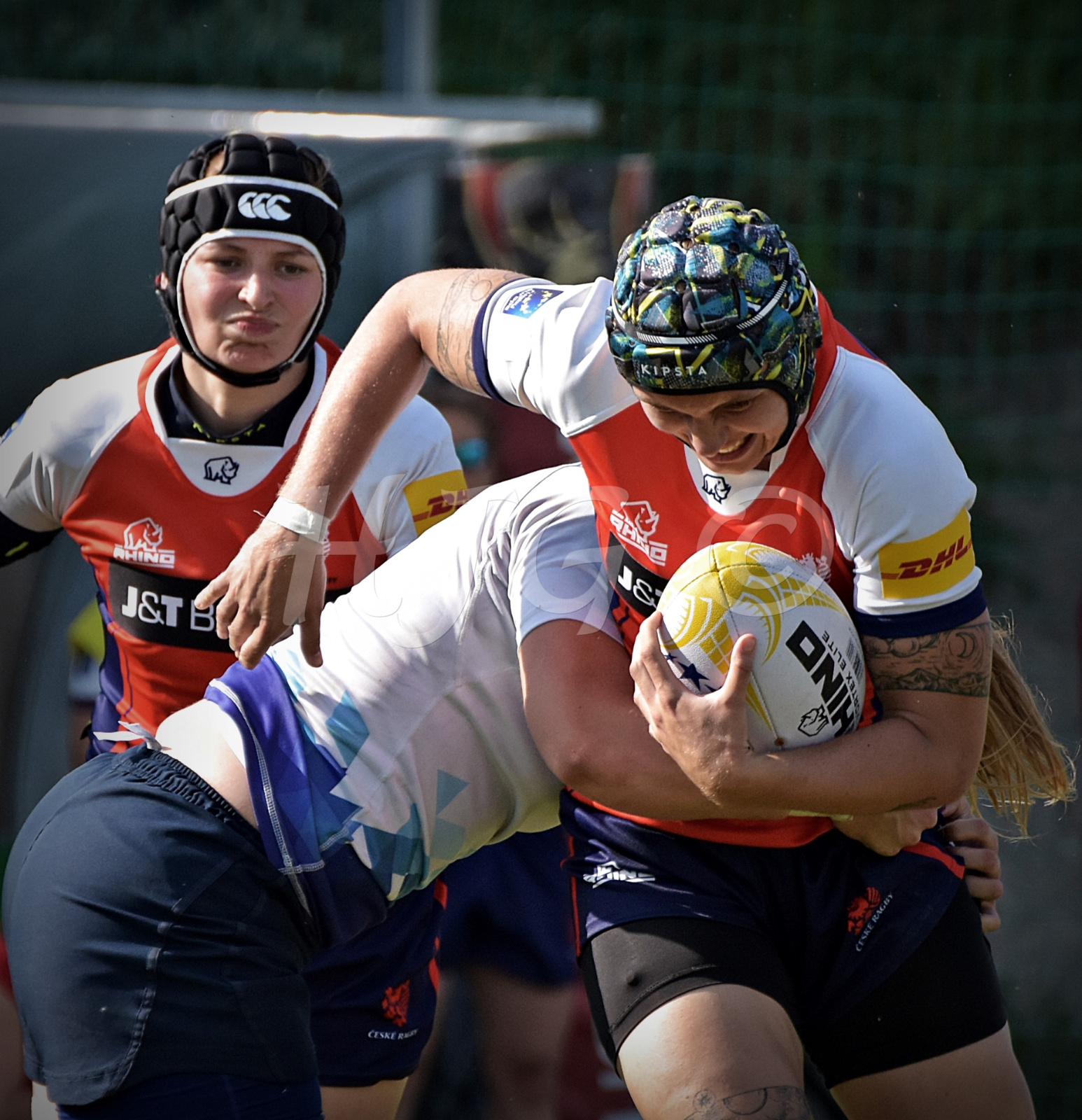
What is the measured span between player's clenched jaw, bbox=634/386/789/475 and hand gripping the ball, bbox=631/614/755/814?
0.93 feet

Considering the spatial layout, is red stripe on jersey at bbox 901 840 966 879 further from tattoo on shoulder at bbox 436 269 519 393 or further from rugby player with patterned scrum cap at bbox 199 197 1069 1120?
tattoo on shoulder at bbox 436 269 519 393

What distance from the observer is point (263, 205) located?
3.11 metres

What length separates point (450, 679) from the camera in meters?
2.31

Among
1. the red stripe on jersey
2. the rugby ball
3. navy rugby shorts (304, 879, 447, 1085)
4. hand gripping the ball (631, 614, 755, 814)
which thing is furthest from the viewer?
navy rugby shorts (304, 879, 447, 1085)

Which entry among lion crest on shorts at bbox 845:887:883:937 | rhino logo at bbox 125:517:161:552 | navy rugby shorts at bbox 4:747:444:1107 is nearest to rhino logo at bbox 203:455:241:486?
rhino logo at bbox 125:517:161:552

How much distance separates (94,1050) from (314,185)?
1.92 metres

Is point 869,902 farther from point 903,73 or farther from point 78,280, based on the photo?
point 903,73

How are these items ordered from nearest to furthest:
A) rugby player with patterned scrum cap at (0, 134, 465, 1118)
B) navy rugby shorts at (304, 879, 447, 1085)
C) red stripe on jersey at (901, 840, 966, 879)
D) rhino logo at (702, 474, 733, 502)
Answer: rhino logo at (702, 474, 733, 502) → red stripe on jersey at (901, 840, 966, 879) → navy rugby shorts at (304, 879, 447, 1085) → rugby player with patterned scrum cap at (0, 134, 465, 1118)

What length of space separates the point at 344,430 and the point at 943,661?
1085mm

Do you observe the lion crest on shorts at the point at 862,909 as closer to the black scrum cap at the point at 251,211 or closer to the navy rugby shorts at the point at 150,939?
the navy rugby shorts at the point at 150,939

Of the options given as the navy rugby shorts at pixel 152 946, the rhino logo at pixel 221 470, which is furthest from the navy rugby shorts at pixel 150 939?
the rhino logo at pixel 221 470

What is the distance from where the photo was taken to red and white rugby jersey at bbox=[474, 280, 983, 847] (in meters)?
2.10

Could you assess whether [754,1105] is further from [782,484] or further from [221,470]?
[221,470]

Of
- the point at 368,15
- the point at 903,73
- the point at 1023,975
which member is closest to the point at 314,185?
the point at 1023,975
